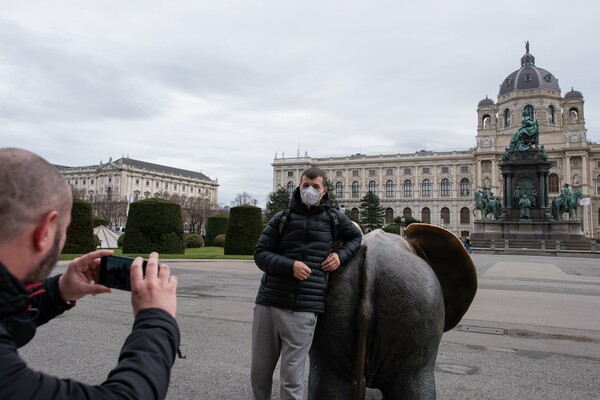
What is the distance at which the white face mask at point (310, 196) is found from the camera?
2812 millimetres

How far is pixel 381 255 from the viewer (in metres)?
2.55

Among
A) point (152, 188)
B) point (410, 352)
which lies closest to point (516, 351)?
point (410, 352)

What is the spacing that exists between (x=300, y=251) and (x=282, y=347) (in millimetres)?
595

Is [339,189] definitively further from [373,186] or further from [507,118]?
[507,118]

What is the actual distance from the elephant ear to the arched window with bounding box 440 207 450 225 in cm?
8370

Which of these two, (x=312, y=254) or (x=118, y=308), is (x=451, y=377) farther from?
(x=118, y=308)

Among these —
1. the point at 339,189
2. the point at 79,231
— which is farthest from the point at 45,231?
the point at 339,189

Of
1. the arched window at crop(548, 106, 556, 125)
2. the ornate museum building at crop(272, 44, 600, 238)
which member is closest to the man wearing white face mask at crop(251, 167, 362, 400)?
the ornate museum building at crop(272, 44, 600, 238)

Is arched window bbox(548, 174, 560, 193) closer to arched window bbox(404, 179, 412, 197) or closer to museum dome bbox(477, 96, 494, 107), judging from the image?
museum dome bbox(477, 96, 494, 107)

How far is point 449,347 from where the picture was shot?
521cm

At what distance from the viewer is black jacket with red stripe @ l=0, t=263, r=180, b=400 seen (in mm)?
984

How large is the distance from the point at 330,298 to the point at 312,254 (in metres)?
0.29

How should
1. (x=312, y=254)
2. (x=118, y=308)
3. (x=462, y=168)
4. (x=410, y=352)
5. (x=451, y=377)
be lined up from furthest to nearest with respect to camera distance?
1. (x=462, y=168)
2. (x=118, y=308)
3. (x=451, y=377)
4. (x=312, y=254)
5. (x=410, y=352)

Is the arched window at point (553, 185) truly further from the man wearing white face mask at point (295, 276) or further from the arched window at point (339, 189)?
the man wearing white face mask at point (295, 276)
